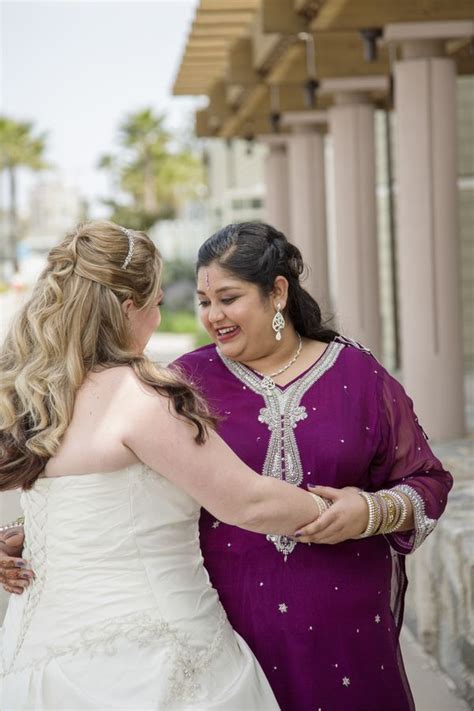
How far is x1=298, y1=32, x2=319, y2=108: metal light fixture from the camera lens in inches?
396

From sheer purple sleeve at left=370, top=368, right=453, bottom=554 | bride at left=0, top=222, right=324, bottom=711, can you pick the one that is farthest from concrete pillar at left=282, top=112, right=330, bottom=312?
bride at left=0, top=222, right=324, bottom=711

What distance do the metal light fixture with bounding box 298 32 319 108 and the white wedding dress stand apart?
7262 millimetres

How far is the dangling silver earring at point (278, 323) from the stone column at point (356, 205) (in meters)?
7.87

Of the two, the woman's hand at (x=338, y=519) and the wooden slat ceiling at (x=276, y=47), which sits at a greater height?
the wooden slat ceiling at (x=276, y=47)

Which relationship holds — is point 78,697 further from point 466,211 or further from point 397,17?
point 466,211

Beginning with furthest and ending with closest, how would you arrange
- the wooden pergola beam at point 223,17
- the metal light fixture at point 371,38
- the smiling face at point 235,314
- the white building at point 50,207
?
the white building at point 50,207 < the wooden pergola beam at point 223,17 < the metal light fixture at point 371,38 < the smiling face at point 235,314

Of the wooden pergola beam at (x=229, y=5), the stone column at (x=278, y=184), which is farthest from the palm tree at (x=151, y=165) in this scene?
the wooden pergola beam at (x=229, y=5)

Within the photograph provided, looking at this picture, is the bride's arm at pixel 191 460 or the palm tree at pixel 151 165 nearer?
the bride's arm at pixel 191 460

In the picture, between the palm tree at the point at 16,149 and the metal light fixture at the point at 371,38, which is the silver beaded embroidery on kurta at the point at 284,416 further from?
the palm tree at the point at 16,149

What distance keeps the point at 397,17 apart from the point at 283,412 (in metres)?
5.53

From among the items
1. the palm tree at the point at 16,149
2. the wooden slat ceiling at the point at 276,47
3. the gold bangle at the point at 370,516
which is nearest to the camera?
the gold bangle at the point at 370,516

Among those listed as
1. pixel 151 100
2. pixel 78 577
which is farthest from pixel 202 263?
pixel 151 100

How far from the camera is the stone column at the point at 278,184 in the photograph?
1662 centimetres

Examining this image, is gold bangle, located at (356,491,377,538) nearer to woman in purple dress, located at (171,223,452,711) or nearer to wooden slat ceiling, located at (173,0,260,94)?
woman in purple dress, located at (171,223,452,711)
